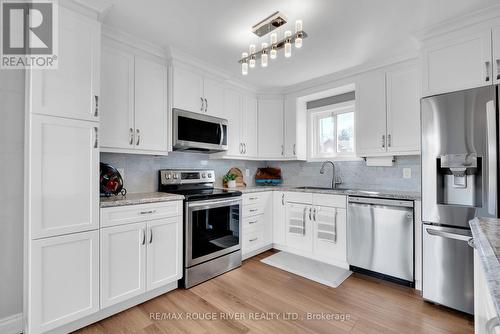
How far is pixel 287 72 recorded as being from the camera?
311 centimetres

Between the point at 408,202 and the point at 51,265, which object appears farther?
the point at 408,202

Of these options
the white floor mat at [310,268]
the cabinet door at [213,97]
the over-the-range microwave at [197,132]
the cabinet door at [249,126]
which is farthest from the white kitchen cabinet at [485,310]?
the cabinet door at [249,126]

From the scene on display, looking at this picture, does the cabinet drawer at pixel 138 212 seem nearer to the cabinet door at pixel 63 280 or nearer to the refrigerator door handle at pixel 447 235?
the cabinet door at pixel 63 280

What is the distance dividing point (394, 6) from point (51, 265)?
123 inches

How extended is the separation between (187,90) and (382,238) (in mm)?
2692

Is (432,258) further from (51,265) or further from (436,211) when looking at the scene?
(51,265)

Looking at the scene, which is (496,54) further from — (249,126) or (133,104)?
(133,104)

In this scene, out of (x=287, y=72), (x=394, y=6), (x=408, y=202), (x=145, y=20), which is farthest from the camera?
(x=287, y=72)

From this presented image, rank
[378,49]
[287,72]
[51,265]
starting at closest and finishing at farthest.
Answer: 1. [51,265]
2. [378,49]
3. [287,72]

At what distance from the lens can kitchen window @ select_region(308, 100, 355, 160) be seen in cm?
344

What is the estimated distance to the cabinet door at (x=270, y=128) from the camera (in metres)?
3.78

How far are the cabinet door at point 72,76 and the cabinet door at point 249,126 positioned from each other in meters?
2.02

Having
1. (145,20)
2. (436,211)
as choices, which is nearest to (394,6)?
(436,211)

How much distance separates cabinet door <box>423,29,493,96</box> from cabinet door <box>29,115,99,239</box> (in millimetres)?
2889
